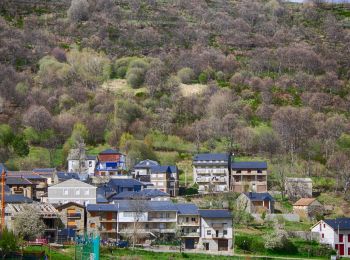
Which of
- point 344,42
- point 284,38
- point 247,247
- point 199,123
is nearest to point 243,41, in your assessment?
point 284,38

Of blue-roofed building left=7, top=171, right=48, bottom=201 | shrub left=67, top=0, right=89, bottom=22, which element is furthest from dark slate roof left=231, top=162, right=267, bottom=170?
shrub left=67, top=0, right=89, bottom=22

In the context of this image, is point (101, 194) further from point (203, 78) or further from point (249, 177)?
point (203, 78)

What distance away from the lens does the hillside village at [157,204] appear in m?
46.4

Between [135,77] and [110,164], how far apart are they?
115 ft

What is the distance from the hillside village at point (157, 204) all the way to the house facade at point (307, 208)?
0.07m

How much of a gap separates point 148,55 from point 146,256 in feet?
251

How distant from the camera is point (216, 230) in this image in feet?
153

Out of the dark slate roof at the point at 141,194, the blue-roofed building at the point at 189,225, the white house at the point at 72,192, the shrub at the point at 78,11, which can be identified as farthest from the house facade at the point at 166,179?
the shrub at the point at 78,11

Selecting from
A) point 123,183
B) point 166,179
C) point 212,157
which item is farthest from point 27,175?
point 212,157

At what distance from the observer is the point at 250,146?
71312mm

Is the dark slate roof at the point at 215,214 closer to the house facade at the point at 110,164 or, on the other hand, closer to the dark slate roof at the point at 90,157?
the house facade at the point at 110,164

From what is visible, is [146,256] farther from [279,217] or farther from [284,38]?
[284,38]

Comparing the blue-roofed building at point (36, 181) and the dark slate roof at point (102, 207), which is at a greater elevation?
the blue-roofed building at point (36, 181)

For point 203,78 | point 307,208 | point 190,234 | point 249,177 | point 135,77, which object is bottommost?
point 190,234
